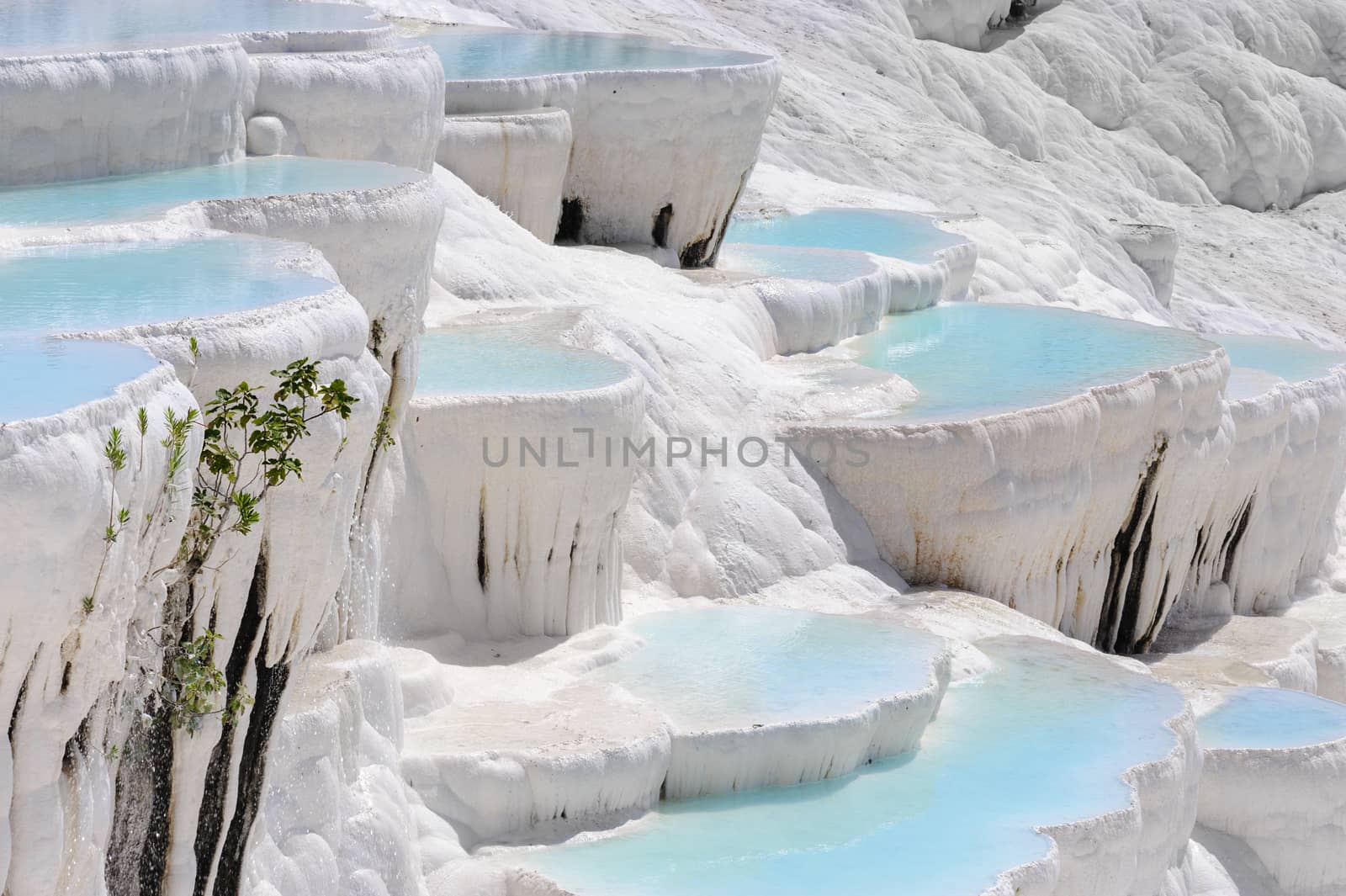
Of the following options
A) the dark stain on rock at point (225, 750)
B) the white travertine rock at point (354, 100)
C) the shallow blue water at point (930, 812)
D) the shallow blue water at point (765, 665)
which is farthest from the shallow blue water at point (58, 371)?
the white travertine rock at point (354, 100)

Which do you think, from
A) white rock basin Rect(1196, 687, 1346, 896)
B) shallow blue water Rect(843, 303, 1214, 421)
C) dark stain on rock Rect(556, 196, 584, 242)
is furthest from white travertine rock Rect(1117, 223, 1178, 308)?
white rock basin Rect(1196, 687, 1346, 896)

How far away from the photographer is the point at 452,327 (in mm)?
10312

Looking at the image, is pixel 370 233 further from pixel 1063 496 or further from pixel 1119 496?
pixel 1119 496

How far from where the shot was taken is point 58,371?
16.6ft

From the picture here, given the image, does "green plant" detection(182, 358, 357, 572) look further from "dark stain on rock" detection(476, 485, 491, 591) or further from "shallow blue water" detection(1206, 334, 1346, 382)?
"shallow blue water" detection(1206, 334, 1346, 382)

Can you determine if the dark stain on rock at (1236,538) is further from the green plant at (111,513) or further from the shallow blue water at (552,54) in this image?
the green plant at (111,513)

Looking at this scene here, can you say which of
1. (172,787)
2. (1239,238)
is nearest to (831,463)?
(172,787)

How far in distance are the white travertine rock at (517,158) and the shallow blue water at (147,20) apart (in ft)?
3.38

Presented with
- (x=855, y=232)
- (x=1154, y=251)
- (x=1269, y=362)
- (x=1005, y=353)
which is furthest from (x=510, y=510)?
(x=1154, y=251)

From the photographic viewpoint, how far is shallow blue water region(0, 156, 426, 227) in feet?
24.2

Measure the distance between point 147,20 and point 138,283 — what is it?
4.22 metres

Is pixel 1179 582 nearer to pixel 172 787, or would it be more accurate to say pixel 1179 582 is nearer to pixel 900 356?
pixel 900 356

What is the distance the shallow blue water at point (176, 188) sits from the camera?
7.36 metres

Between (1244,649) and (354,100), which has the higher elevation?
(354,100)
